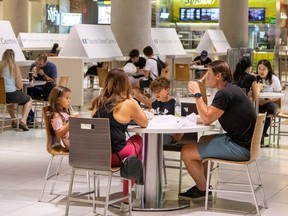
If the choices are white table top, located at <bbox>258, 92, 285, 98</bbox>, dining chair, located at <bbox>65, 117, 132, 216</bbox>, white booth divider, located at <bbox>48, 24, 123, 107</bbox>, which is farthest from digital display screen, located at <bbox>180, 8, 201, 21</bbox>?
dining chair, located at <bbox>65, 117, 132, 216</bbox>

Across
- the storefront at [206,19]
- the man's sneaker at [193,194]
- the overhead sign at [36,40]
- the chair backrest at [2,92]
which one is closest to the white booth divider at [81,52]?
the chair backrest at [2,92]

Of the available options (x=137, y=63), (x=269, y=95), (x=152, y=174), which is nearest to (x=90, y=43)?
(x=137, y=63)

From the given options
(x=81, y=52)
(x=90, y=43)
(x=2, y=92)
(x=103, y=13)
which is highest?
(x=103, y=13)

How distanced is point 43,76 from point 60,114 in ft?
17.9

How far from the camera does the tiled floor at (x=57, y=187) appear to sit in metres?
6.27

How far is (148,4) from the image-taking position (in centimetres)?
1731

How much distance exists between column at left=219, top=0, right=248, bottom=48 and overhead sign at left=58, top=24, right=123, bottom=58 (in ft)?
27.1

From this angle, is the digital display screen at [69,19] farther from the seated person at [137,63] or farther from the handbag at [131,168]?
the handbag at [131,168]

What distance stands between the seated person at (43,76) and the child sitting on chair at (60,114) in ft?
16.5

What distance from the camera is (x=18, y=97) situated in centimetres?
1116

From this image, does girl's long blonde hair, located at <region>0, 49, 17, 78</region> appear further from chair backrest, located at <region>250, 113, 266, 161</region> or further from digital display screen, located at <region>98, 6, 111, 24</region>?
digital display screen, located at <region>98, 6, 111, 24</region>

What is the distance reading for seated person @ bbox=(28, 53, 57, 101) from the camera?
465 inches

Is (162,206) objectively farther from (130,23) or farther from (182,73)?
(182,73)

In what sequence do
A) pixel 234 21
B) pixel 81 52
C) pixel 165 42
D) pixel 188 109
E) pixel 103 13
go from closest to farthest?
pixel 188 109 < pixel 81 52 < pixel 165 42 < pixel 234 21 < pixel 103 13
